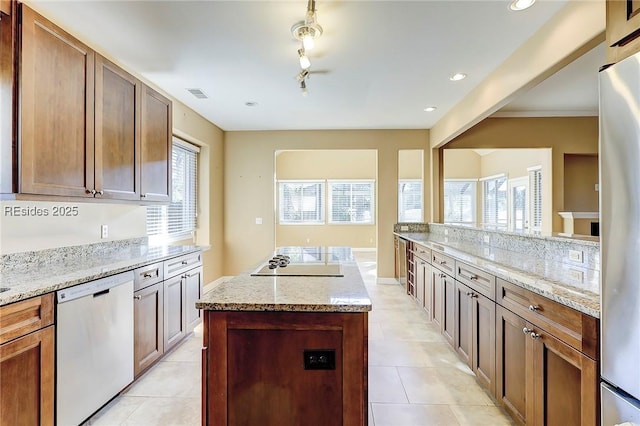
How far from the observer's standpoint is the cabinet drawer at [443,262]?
274 cm

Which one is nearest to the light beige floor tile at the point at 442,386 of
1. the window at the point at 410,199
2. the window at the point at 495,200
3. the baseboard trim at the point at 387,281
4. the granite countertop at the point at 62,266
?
the granite countertop at the point at 62,266

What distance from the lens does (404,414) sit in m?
2.00

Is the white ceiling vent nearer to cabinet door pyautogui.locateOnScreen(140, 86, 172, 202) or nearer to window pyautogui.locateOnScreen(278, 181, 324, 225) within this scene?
cabinet door pyautogui.locateOnScreen(140, 86, 172, 202)

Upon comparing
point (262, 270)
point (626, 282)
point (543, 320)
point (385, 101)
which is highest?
point (385, 101)

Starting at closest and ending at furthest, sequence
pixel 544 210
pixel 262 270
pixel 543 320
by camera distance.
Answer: pixel 543 320 < pixel 262 270 < pixel 544 210

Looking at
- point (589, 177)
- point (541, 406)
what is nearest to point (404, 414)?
point (541, 406)

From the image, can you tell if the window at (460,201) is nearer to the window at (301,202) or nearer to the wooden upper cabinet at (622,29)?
the window at (301,202)

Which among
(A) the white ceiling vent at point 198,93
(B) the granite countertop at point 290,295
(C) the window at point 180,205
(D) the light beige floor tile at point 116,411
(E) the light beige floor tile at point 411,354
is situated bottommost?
(D) the light beige floor tile at point 116,411

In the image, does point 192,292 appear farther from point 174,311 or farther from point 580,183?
point 580,183

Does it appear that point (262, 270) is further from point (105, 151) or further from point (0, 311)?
point (105, 151)

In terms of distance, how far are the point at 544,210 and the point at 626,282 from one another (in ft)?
16.2

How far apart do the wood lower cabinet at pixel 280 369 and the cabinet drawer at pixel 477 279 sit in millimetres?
1164

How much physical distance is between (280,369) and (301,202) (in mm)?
7837

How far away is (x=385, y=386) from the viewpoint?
7.59ft
